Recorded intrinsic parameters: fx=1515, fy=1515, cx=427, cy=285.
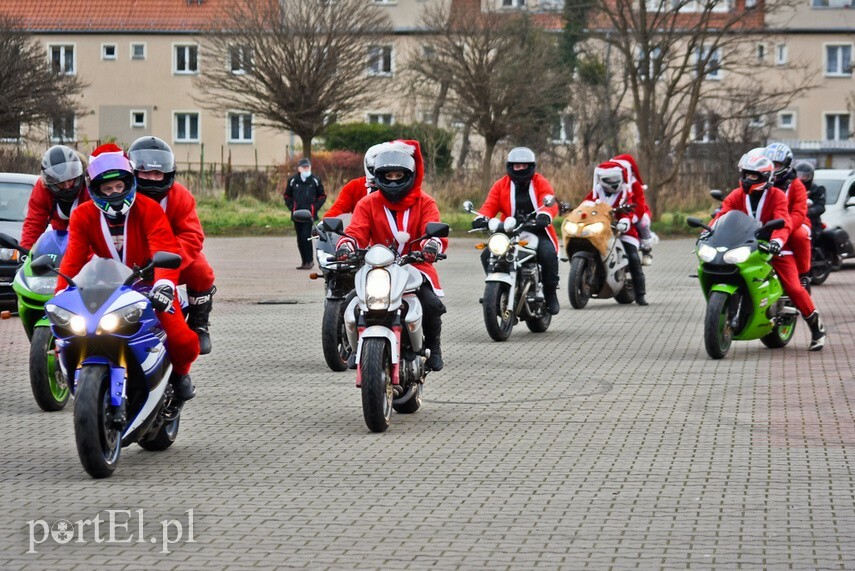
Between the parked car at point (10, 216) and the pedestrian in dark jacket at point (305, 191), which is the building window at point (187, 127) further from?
the parked car at point (10, 216)

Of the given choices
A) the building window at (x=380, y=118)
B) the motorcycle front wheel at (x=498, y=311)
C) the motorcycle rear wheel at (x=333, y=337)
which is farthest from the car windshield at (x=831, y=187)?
the building window at (x=380, y=118)

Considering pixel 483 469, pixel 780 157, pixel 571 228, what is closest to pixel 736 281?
pixel 780 157

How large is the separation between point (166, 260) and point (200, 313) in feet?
5.67

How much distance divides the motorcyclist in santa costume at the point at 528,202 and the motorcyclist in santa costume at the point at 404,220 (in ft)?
17.2

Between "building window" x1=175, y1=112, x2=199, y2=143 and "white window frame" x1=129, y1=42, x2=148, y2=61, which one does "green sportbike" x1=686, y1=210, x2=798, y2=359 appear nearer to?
"building window" x1=175, y1=112, x2=199, y2=143

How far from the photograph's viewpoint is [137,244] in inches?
324

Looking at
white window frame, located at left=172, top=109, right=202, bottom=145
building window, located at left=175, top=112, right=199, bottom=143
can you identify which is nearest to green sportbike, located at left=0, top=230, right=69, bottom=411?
white window frame, located at left=172, top=109, right=202, bottom=145

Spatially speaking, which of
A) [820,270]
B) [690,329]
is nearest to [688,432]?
[690,329]

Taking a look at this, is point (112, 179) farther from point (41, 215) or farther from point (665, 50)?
point (665, 50)

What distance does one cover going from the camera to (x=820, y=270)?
902 inches

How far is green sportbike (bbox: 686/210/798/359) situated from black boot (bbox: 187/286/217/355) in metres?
5.02

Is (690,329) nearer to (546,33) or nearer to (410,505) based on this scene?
(410,505)

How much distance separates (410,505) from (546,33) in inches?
1642

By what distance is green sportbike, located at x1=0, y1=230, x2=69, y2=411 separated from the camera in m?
10.1
